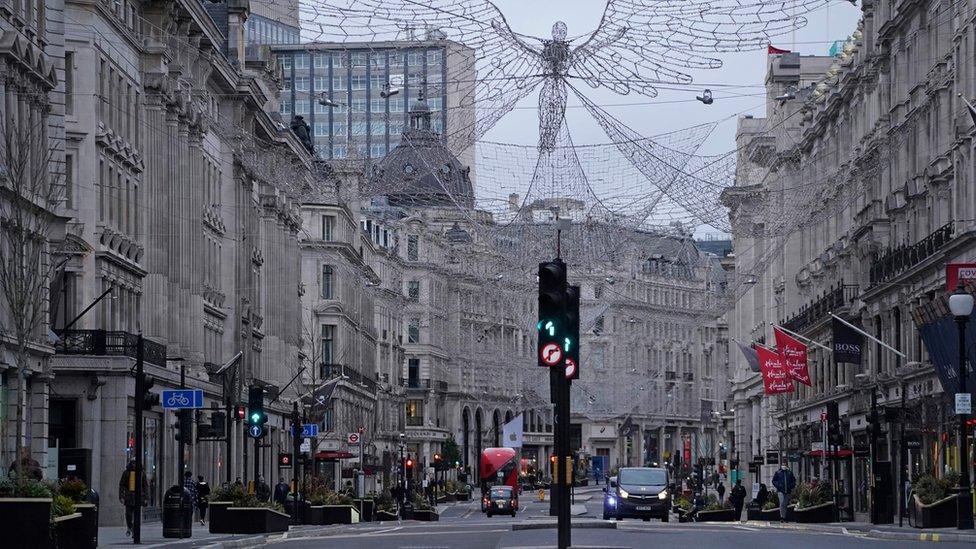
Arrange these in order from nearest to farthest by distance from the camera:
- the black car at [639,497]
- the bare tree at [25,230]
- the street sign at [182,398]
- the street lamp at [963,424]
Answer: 1. the bare tree at [25,230]
2. the street lamp at [963,424]
3. the street sign at [182,398]
4. the black car at [639,497]

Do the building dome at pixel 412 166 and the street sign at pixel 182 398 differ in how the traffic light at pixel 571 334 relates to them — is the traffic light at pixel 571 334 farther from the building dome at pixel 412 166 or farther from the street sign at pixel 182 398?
the street sign at pixel 182 398

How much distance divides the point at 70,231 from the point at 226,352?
2849cm

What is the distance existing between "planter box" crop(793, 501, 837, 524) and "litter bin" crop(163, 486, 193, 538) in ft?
65.0

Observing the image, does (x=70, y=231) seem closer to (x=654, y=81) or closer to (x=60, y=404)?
(x=60, y=404)

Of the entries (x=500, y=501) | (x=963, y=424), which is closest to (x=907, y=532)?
(x=963, y=424)

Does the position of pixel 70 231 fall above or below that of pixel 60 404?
above

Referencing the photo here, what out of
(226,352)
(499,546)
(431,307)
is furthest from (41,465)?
(431,307)

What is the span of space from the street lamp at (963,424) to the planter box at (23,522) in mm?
19157

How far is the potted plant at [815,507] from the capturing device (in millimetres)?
58906

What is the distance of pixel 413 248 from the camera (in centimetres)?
14825

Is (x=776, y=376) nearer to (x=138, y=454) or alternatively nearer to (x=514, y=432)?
(x=138, y=454)

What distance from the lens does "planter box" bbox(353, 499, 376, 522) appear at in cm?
7044

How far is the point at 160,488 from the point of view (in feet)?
221

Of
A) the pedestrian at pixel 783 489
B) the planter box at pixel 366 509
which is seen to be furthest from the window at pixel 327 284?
the pedestrian at pixel 783 489
